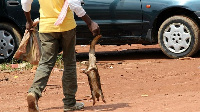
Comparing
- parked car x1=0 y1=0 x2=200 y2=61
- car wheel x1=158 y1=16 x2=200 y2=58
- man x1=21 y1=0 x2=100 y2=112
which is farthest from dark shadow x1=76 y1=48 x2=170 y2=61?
man x1=21 y1=0 x2=100 y2=112

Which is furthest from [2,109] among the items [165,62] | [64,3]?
[165,62]

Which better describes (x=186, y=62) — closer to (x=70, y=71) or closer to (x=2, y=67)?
(x=2, y=67)

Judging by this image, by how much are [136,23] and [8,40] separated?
2.35 meters

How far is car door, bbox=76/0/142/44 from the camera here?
35.9ft

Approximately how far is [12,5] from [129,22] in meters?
2.17

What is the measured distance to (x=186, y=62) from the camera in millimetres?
10398

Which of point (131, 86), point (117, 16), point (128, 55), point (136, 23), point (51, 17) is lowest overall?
point (128, 55)

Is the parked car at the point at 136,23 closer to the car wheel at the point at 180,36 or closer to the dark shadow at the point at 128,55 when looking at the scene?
the car wheel at the point at 180,36

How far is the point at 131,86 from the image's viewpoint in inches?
337

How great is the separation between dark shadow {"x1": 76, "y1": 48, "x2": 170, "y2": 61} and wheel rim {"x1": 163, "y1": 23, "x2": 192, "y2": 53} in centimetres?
64

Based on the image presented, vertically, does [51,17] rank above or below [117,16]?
above

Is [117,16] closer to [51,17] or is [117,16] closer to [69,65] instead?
[69,65]

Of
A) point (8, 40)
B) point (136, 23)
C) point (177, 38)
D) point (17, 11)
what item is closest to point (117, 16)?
point (136, 23)

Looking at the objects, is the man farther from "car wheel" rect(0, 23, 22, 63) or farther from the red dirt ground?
"car wheel" rect(0, 23, 22, 63)
